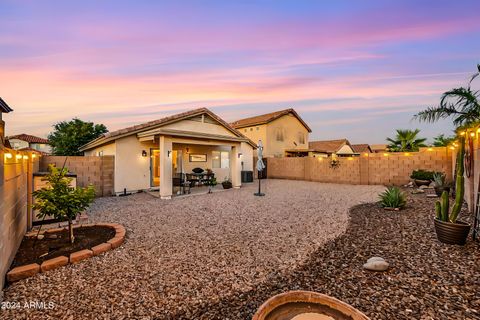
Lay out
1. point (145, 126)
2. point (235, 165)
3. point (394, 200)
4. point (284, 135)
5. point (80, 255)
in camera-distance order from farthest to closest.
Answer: point (284, 135)
point (235, 165)
point (145, 126)
point (394, 200)
point (80, 255)

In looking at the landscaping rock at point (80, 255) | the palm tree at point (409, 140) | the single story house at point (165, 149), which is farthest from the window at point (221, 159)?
the palm tree at point (409, 140)

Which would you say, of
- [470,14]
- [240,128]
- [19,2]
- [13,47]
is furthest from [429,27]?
[240,128]

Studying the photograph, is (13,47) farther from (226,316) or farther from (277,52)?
(226,316)

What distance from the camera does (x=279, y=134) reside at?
2433cm

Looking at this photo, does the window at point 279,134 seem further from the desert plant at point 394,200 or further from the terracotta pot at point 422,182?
the desert plant at point 394,200

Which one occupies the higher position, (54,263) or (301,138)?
(301,138)

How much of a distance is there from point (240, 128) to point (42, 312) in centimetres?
2451

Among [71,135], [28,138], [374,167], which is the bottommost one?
[374,167]

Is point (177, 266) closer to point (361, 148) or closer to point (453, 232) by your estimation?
point (453, 232)

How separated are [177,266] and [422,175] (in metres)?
14.0

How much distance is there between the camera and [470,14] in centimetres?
688

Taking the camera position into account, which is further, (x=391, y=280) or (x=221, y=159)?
(x=221, y=159)

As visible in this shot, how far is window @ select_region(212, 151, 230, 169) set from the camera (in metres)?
14.8

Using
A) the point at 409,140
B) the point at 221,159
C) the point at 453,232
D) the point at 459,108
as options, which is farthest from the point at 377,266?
the point at 409,140
